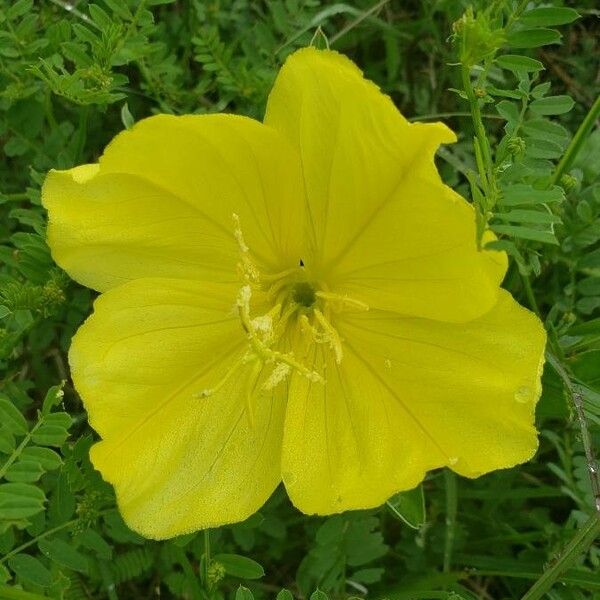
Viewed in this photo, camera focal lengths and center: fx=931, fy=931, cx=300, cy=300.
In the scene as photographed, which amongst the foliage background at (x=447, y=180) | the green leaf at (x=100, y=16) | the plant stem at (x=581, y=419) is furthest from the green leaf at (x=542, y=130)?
the green leaf at (x=100, y=16)

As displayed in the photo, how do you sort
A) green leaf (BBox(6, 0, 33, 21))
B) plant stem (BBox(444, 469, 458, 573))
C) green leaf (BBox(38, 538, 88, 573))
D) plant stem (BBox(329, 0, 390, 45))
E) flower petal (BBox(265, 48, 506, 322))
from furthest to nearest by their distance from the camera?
plant stem (BBox(329, 0, 390, 45)) → plant stem (BBox(444, 469, 458, 573)) → green leaf (BBox(6, 0, 33, 21)) → green leaf (BBox(38, 538, 88, 573)) → flower petal (BBox(265, 48, 506, 322))

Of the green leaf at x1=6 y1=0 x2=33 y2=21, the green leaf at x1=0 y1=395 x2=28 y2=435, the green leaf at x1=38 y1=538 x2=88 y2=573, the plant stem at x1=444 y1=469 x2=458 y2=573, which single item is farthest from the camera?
the plant stem at x1=444 y1=469 x2=458 y2=573

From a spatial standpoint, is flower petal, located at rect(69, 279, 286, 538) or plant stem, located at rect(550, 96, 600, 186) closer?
flower petal, located at rect(69, 279, 286, 538)

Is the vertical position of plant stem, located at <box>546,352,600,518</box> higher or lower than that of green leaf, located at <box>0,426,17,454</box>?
lower

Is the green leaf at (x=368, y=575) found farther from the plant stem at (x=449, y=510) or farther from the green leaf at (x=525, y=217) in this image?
the green leaf at (x=525, y=217)

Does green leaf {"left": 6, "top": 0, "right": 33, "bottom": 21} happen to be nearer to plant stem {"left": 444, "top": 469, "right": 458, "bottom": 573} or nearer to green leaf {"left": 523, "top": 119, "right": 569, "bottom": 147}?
green leaf {"left": 523, "top": 119, "right": 569, "bottom": 147}

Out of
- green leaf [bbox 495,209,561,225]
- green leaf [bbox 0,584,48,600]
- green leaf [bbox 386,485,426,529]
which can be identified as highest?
green leaf [bbox 495,209,561,225]

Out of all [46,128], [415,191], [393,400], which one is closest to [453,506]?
[393,400]

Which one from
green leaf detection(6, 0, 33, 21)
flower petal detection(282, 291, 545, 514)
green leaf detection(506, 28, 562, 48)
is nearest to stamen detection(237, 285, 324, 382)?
flower petal detection(282, 291, 545, 514)

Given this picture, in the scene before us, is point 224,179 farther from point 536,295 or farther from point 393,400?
point 536,295
